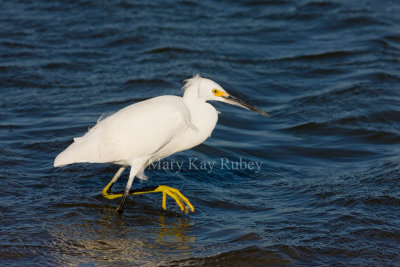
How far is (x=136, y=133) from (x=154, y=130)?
22 cm

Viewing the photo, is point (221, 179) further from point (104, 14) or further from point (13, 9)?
point (13, 9)

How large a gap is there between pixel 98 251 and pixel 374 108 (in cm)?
653

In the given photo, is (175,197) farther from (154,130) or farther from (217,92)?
(217,92)

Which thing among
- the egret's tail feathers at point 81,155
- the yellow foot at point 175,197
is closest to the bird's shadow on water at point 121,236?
the yellow foot at point 175,197

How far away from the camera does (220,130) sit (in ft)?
32.9

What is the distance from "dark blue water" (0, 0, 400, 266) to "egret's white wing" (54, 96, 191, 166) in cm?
64

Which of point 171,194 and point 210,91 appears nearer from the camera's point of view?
point 210,91

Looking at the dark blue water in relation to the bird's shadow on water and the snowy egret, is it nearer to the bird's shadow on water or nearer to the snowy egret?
the bird's shadow on water

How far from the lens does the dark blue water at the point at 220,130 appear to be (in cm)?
611

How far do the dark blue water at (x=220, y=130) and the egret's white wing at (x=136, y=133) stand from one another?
0.64 m

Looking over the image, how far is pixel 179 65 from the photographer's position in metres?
12.9

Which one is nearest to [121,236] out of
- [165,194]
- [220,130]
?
[165,194]

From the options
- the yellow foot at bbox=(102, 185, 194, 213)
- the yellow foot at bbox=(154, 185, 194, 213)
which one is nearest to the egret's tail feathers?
the yellow foot at bbox=(102, 185, 194, 213)

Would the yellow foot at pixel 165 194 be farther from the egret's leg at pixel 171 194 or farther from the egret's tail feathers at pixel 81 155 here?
the egret's tail feathers at pixel 81 155
